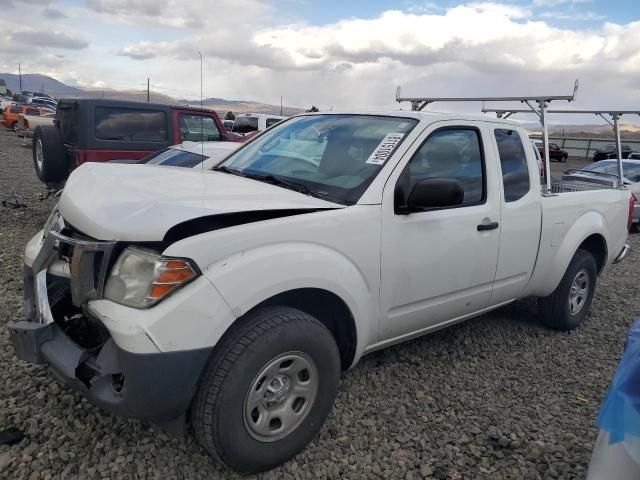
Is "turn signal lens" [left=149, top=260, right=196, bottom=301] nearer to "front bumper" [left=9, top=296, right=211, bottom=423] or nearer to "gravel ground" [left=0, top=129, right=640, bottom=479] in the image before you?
"front bumper" [left=9, top=296, right=211, bottom=423]

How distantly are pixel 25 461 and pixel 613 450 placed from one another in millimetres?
2520

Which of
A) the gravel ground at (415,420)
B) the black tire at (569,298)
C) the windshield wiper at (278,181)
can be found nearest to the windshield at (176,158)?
the gravel ground at (415,420)

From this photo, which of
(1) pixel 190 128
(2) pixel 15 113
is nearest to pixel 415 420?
(1) pixel 190 128

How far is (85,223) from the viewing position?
2.43m

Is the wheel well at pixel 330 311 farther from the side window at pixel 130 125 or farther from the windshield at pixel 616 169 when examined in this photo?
the windshield at pixel 616 169

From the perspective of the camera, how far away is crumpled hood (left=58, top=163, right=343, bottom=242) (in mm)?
2283

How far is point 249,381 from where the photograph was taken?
235 centimetres

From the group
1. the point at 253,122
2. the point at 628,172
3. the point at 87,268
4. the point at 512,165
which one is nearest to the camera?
the point at 87,268

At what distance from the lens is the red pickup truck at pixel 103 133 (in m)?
7.35

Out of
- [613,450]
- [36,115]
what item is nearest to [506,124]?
[613,450]

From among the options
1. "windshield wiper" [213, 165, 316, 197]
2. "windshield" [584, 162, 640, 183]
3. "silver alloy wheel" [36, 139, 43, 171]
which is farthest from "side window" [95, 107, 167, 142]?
"windshield" [584, 162, 640, 183]

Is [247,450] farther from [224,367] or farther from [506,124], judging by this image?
[506,124]

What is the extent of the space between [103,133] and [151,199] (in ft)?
19.5

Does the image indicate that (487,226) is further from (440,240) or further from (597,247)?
(597,247)
